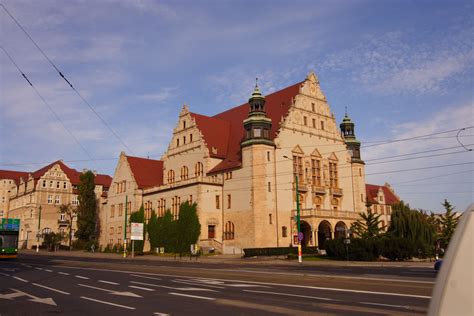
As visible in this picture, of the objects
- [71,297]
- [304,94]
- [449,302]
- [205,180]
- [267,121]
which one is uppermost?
[304,94]

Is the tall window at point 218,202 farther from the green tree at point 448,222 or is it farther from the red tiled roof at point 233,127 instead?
the green tree at point 448,222

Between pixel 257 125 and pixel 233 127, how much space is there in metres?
11.1

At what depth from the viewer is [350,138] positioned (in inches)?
2625

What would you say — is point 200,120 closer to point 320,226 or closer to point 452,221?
point 320,226

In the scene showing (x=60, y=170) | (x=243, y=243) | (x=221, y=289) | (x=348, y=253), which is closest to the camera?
(x=221, y=289)

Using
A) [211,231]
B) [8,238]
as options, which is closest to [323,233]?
[211,231]

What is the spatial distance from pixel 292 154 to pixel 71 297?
4487 cm

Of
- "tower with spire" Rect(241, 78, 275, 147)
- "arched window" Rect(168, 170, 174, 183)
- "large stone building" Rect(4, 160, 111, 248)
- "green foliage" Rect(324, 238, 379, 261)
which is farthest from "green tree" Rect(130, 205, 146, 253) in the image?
"large stone building" Rect(4, 160, 111, 248)

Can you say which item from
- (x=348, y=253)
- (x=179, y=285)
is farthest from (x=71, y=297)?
(x=348, y=253)

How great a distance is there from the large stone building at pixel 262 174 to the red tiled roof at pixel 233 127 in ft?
0.60

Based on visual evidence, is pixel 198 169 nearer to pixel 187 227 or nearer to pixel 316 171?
pixel 187 227

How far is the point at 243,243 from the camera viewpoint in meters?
52.2

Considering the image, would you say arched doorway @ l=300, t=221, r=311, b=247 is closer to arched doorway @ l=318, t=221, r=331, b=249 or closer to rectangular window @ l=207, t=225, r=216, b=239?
arched doorway @ l=318, t=221, r=331, b=249

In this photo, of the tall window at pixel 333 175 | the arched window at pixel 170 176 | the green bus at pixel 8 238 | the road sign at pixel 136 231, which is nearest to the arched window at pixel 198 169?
the arched window at pixel 170 176
